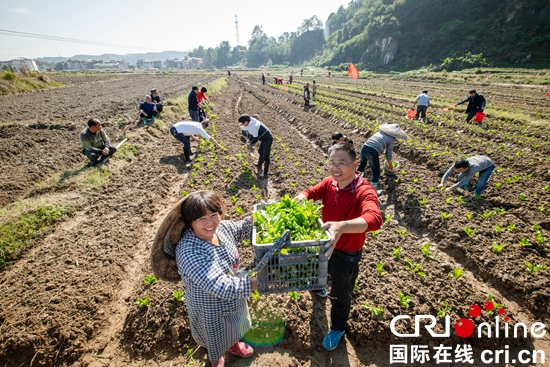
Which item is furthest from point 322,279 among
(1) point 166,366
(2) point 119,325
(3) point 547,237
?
(3) point 547,237

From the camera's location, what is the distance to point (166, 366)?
327cm

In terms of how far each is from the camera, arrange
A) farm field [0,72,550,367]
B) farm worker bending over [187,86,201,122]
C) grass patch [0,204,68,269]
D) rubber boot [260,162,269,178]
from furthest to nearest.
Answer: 1. farm worker bending over [187,86,201,122]
2. rubber boot [260,162,269,178]
3. grass patch [0,204,68,269]
4. farm field [0,72,550,367]

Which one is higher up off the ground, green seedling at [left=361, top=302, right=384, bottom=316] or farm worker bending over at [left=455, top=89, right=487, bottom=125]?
farm worker bending over at [left=455, top=89, right=487, bottom=125]

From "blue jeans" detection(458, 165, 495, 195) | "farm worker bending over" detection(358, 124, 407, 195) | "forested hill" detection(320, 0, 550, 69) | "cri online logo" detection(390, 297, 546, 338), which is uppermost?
"forested hill" detection(320, 0, 550, 69)

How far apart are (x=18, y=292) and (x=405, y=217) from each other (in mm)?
7880

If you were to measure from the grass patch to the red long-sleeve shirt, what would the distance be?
6064mm

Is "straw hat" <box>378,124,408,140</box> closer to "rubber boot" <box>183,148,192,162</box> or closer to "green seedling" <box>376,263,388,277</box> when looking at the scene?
"green seedling" <box>376,263,388,277</box>

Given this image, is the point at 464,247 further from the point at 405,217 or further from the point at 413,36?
the point at 413,36

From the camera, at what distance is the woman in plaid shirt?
2.03 meters

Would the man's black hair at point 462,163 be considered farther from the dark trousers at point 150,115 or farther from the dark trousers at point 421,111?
the dark trousers at point 150,115

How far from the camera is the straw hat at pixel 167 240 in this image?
223 centimetres

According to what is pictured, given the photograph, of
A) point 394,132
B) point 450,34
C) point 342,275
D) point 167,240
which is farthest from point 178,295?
point 450,34

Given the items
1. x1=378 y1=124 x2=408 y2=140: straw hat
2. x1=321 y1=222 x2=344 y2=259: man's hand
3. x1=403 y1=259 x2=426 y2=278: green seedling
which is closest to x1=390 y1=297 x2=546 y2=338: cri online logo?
x1=403 y1=259 x2=426 y2=278: green seedling

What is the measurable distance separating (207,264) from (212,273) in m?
0.09
